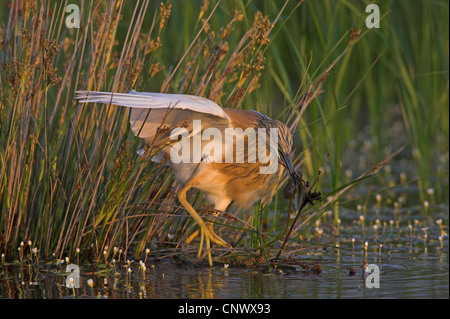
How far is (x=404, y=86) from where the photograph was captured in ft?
23.1

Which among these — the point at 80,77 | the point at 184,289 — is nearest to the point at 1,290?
the point at 184,289

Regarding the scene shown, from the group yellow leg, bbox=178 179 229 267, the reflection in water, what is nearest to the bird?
yellow leg, bbox=178 179 229 267

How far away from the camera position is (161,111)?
4.39 metres

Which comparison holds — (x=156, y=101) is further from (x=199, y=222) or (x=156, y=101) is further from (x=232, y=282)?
(x=232, y=282)

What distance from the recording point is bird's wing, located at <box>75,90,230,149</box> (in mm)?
3934

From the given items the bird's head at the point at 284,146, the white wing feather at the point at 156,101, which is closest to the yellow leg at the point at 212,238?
the bird's head at the point at 284,146

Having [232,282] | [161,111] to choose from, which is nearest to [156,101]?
[161,111]

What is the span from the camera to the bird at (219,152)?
4.37 m

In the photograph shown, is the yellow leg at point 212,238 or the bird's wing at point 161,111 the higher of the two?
the bird's wing at point 161,111

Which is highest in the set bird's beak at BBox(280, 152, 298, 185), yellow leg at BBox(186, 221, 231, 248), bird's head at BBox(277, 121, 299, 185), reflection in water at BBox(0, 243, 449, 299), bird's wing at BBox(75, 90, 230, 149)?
bird's wing at BBox(75, 90, 230, 149)

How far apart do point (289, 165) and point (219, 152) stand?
43cm

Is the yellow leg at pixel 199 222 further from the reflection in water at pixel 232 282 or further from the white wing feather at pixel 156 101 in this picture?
the white wing feather at pixel 156 101

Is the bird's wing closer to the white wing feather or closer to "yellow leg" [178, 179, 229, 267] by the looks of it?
the white wing feather

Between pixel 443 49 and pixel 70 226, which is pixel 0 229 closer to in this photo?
pixel 70 226
